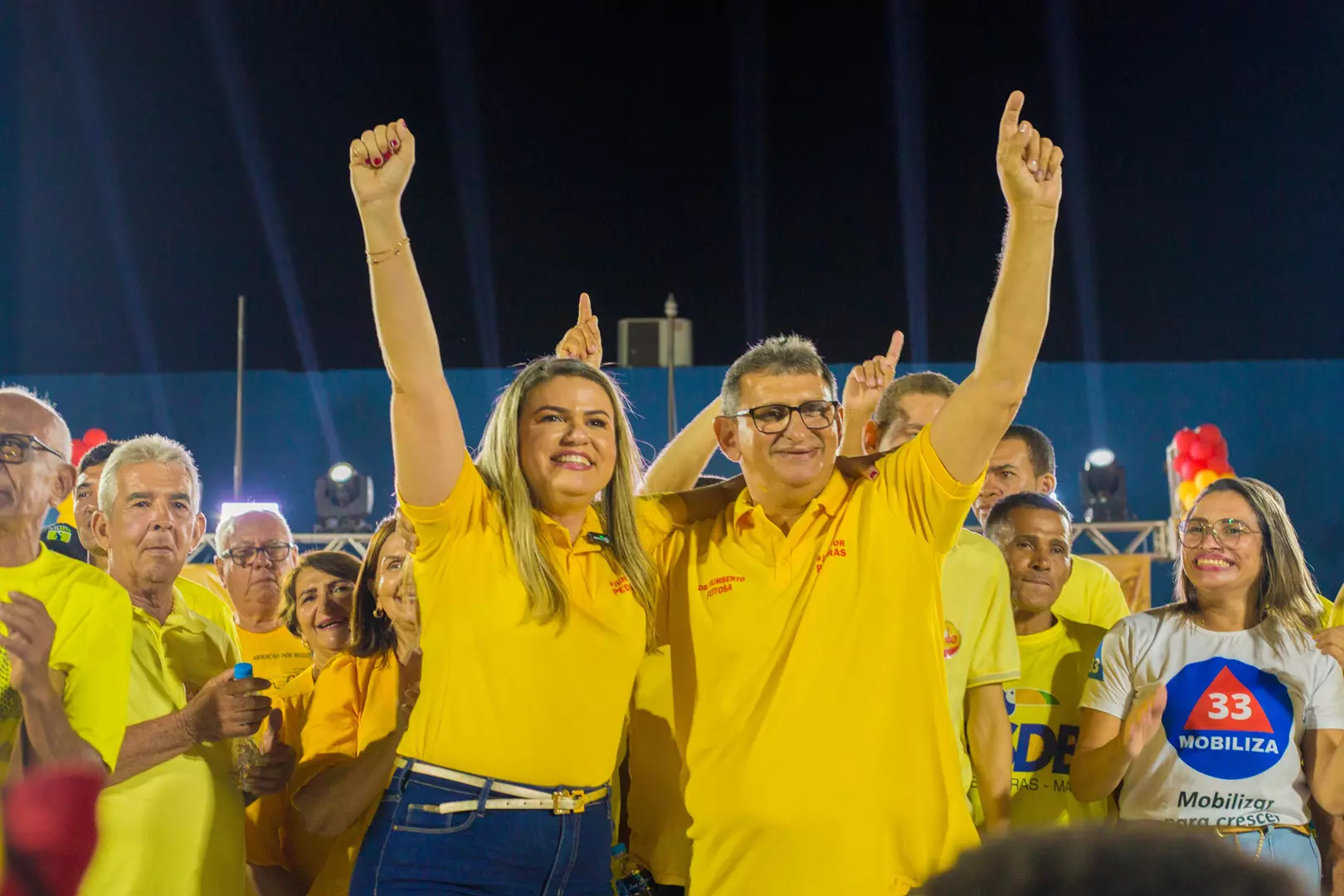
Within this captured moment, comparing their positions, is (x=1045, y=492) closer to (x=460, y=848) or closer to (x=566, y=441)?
(x=566, y=441)

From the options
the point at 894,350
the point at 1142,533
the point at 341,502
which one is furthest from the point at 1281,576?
the point at 341,502

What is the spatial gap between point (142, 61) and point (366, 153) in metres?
14.2

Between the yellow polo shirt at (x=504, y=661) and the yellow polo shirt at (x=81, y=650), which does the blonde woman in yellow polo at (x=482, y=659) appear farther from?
the yellow polo shirt at (x=81, y=650)

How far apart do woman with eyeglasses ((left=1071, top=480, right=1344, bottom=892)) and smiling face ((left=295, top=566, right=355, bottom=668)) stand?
2200 mm

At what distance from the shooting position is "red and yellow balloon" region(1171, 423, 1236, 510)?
1047 centimetres

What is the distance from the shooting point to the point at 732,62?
16875 millimetres

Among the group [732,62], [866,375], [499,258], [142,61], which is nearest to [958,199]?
[732,62]

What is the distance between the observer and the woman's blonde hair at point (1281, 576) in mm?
3539

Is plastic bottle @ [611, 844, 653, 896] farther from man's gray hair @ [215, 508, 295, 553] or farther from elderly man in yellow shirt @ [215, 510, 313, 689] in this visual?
man's gray hair @ [215, 508, 295, 553]

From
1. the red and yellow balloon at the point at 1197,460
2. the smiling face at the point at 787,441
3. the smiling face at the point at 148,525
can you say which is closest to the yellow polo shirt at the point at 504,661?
the smiling face at the point at 787,441

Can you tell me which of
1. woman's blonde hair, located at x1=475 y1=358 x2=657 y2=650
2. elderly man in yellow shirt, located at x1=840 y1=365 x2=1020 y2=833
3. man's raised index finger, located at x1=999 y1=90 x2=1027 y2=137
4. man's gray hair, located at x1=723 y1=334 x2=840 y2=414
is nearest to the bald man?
woman's blonde hair, located at x1=475 y1=358 x2=657 y2=650

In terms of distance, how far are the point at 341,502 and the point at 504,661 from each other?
8799 millimetres

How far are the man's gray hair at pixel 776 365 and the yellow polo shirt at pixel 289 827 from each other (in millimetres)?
1490

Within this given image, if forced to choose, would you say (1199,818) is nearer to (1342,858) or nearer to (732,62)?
(1342,858)
